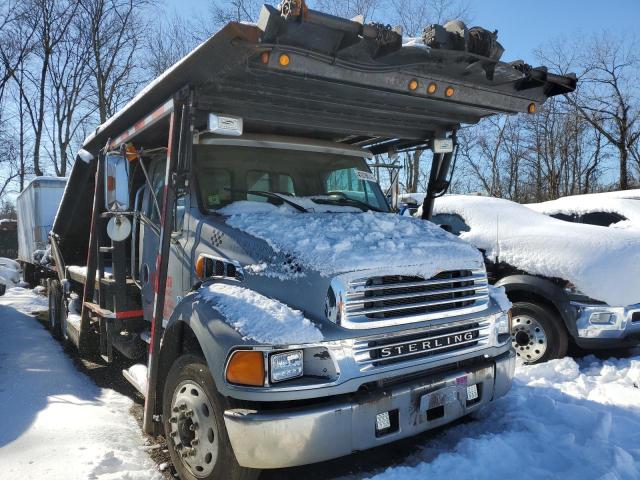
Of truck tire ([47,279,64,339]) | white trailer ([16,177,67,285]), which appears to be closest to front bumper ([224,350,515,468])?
truck tire ([47,279,64,339])

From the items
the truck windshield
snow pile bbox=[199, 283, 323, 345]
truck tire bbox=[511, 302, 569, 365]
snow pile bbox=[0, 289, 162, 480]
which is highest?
the truck windshield

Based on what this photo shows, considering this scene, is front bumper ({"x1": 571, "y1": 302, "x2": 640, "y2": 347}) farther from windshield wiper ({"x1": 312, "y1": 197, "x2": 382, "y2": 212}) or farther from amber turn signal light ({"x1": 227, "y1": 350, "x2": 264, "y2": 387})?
amber turn signal light ({"x1": 227, "y1": 350, "x2": 264, "y2": 387})

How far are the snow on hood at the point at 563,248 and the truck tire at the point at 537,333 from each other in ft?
1.41

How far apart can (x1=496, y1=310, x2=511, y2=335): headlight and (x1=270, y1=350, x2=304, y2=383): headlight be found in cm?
159

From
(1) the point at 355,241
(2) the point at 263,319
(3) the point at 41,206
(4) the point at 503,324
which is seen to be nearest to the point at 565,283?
(4) the point at 503,324

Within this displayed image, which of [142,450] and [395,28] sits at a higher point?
[395,28]

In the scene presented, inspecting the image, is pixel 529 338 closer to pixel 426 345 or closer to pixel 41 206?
pixel 426 345

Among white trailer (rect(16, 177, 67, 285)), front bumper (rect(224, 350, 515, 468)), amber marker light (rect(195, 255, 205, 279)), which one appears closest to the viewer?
front bumper (rect(224, 350, 515, 468))

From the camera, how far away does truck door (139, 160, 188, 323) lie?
12.5 ft

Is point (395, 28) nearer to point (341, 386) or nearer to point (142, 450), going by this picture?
point (341, 386)

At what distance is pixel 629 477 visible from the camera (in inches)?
114

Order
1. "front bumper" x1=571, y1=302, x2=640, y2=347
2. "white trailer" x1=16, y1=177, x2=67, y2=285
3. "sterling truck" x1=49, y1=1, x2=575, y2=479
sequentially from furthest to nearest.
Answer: "white trailer" x1=16, y1=177, x2=67, y2=285, "front bumper" x1=571, y1=302, x2=640, y2=347, "sterling truck" x1=49, y1=1, x2=575, y2=479

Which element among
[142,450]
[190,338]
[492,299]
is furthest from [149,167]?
[492,299]

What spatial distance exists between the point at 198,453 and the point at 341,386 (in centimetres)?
99
